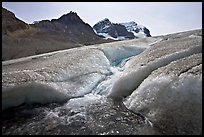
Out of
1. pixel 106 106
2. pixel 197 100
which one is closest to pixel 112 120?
pixel 106 106

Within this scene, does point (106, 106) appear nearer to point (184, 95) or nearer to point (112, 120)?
point (112, 120)

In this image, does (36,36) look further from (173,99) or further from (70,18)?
(173,99)

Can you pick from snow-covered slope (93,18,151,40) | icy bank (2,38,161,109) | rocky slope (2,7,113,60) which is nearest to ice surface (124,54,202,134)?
icy bank (2,38,161,109)

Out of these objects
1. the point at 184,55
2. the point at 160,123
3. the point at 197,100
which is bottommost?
the point at 160,123

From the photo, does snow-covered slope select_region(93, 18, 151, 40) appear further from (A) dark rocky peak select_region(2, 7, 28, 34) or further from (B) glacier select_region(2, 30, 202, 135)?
(B) glacier select_region(2, 30, 202, 135)

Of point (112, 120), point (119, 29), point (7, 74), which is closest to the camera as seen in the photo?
point (112, 120)

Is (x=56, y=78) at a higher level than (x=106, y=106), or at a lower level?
higher

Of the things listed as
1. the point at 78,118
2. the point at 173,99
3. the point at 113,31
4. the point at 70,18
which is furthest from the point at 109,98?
the point at 113,31

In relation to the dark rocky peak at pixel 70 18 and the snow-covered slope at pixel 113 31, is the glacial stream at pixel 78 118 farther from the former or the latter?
the snow-covered slope at pixel 113 31
